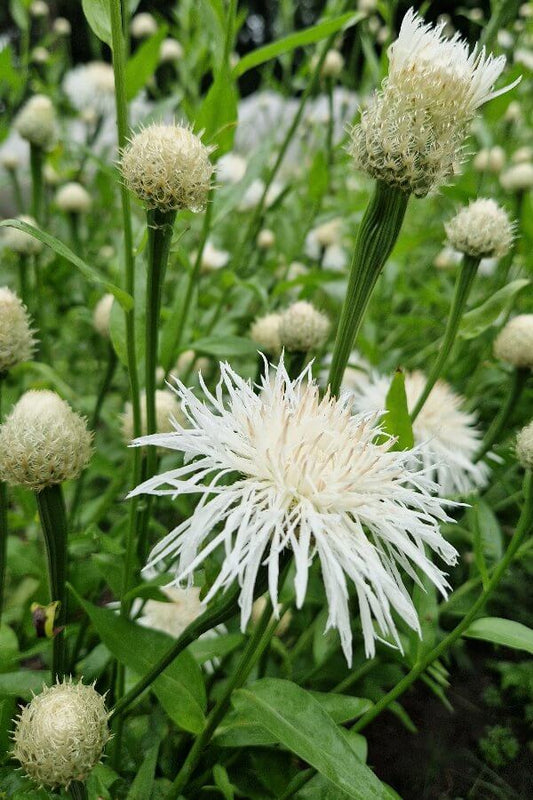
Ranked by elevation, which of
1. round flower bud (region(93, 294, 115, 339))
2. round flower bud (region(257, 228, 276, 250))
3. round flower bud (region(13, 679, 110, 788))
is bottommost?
round flower bud (region(13, 679, 110, 788))

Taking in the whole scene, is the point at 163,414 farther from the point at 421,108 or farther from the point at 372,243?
the point at 421,108

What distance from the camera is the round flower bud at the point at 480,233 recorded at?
1.26m

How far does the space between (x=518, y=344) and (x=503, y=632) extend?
655mm

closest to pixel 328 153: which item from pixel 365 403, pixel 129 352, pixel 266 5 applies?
pixel 365 403

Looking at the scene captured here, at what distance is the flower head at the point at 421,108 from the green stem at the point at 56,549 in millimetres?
605

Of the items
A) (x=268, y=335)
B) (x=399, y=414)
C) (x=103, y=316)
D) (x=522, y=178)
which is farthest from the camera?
(x=522, y=178)

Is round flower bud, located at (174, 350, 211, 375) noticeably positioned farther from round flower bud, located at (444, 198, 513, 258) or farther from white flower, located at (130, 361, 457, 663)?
white flower, located at (130, 361, 457, 663)

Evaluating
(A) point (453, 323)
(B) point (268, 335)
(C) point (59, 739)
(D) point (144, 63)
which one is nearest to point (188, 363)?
(B) point (268, 335)

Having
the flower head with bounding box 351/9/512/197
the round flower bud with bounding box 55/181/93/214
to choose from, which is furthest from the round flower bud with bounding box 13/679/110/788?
the round flower bud with bounding box 55/181/93/214

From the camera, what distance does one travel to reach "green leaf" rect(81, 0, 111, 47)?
1.06 m

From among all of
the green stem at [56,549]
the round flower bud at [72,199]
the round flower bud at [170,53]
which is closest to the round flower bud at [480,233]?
the green stem at [56,549]

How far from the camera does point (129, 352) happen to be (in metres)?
1.09

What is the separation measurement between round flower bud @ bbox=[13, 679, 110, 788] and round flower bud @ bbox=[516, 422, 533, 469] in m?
0.67

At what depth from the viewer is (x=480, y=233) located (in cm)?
126
